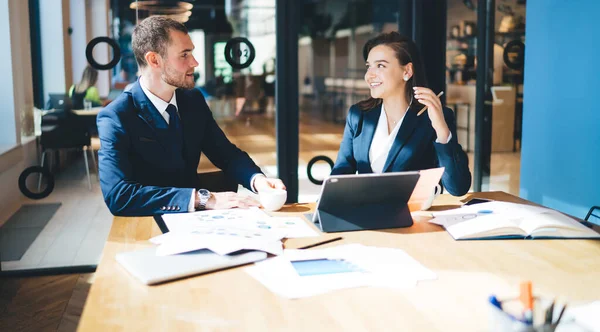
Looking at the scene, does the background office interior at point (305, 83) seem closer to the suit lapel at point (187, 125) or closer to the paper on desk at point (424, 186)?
the suit lapel at point (187, 125)

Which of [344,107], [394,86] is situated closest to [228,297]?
[394,86]

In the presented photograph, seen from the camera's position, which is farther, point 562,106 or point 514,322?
point 562,106

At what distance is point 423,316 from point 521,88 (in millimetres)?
3836

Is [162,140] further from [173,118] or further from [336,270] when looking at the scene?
[336,270]

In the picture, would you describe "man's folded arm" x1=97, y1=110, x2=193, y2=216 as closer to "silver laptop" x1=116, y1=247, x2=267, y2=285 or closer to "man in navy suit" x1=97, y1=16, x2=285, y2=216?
"man in navy suit" x1=97, y1=16, x2=285, y2=216

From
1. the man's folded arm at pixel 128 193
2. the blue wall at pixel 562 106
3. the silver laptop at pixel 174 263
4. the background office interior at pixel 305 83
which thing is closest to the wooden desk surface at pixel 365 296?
the silver laptop at pixel 174 263

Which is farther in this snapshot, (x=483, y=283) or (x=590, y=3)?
(x=590, y=3)

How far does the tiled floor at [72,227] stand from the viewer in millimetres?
4148

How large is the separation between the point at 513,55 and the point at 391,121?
2379 mm

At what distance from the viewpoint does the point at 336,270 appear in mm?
1505

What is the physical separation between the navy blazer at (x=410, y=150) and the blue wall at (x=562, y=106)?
147 cm

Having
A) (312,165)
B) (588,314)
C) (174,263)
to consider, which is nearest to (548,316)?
(588,314)

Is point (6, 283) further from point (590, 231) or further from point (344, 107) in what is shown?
point (590, 231)

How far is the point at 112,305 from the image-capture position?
4.32 ft
